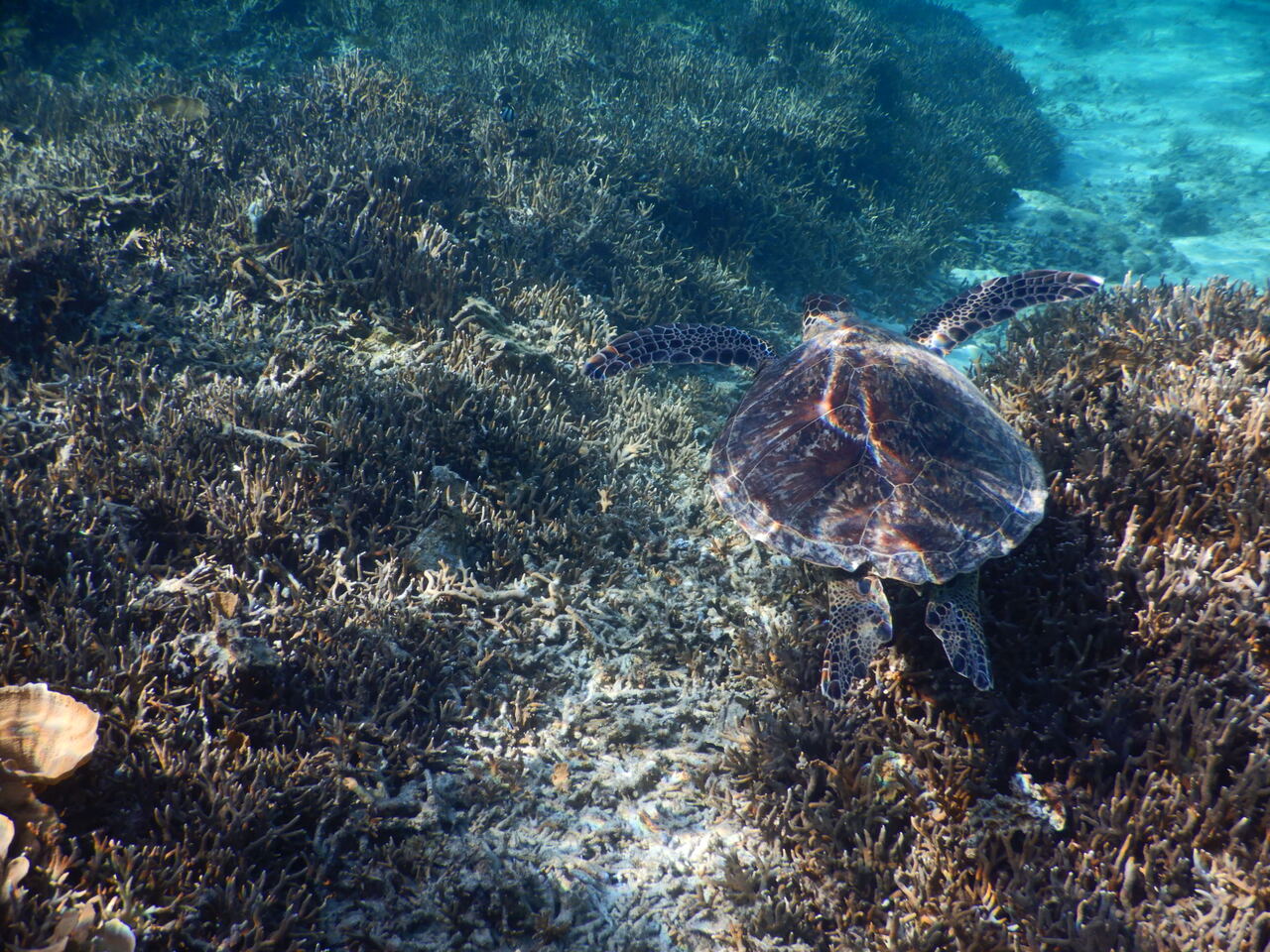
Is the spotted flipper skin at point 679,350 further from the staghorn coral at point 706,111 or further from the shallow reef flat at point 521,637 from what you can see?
the staghorn coral at point 706,111

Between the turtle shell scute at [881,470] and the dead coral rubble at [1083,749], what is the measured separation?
463mm

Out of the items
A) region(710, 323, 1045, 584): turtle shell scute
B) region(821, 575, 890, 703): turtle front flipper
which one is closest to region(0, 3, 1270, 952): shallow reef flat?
region(821, 575, 890, 703): turtle front flipper

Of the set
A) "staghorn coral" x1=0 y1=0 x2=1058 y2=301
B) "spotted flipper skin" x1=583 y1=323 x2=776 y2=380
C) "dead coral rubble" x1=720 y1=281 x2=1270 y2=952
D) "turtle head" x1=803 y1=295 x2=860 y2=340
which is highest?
"staghorn coral" x1=0 y1=0 x2=1058 y2=301

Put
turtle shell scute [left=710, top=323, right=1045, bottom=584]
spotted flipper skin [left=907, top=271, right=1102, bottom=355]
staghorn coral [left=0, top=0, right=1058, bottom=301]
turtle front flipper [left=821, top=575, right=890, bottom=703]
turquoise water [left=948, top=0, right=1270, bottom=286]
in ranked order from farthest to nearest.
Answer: turquoise water [left=948, top=0, right=1270, bottom=286] → staghorn coral [left=0, top=0, right=1058, bottom=301] → spotted flipper skin [left=907, top=271, right=1102, bottom=355] → turtle shell scute [left=710, top=323, right=1045, bottom=584] → turtle front flipper [left=821, top=575, right=890, bottom=703]

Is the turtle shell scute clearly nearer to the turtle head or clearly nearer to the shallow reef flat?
the shallow reef flat

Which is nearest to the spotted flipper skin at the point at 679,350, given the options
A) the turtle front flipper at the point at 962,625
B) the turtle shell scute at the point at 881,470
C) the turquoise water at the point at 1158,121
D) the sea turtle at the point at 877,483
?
the sea turtle at the point at 877,483

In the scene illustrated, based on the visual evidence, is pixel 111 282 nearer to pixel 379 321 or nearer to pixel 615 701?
pixel 379 321

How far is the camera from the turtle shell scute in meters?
2.67

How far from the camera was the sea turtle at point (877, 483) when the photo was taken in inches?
103

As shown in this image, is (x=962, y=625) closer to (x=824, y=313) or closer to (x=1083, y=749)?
(x=1083, y=749)

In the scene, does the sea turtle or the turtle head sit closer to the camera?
the sea turtle

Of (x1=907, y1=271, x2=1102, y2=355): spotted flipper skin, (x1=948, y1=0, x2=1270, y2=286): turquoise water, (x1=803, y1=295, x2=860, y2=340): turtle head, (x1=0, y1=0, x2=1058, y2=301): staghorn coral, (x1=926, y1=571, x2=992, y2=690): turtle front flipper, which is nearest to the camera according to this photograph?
(x1=926, y1=571, x2=992, y2=690): turtle front flipper

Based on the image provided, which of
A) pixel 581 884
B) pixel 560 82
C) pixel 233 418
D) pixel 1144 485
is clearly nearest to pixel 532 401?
pixel 233 418

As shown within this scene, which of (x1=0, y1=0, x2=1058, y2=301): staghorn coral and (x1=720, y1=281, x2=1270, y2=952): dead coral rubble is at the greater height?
(x1=0, y1=0, x2=1058, y2=301): staghorn coral
